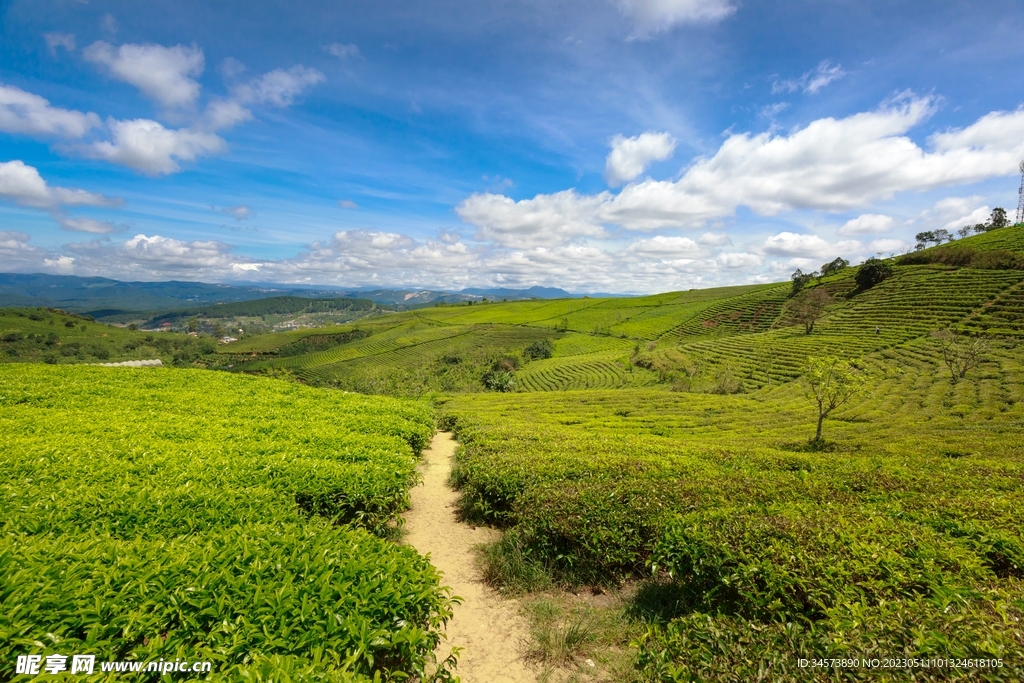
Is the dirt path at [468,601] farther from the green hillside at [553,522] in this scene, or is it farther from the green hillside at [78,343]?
the green hillside at [78,343]

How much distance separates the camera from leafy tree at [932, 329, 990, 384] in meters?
34.5

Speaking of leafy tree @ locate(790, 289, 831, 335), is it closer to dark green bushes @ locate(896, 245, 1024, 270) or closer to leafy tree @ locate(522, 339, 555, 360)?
dark green bushes @ locate(896, 245, 1024, 270)

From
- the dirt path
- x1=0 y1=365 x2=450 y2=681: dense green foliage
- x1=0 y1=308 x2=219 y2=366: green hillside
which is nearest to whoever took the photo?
x1=0 y1=365 x2=450 y2=681: dense green foliage

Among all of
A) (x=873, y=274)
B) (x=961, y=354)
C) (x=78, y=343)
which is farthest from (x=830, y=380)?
(x=78, y=343)

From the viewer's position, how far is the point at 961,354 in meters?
38.7

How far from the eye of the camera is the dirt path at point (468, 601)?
493 centimetres

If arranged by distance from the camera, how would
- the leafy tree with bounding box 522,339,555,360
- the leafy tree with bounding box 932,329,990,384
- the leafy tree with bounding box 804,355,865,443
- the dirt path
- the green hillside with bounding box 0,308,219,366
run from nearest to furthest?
1. the dirt path
2. the leafy tree with bounding box 804,355,865,443
3. the leafy tree with bounding box 932,329,990,384
4. the leafy tree with bounding box 522,339,555,360
5. the green hillside with bounding box 0,308,219,366

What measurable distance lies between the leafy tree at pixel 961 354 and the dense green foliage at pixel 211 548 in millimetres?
46258

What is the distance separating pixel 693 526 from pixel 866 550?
1934mm

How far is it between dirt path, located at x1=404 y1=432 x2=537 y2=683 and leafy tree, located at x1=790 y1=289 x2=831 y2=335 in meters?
72.7

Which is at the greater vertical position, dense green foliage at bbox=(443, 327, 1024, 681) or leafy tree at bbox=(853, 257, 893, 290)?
leafy tree at bbox=(853, 257, 893, 290)

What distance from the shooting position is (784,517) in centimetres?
592

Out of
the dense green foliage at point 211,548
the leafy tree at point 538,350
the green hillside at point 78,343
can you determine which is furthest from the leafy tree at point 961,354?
the green hillside at point 78,343

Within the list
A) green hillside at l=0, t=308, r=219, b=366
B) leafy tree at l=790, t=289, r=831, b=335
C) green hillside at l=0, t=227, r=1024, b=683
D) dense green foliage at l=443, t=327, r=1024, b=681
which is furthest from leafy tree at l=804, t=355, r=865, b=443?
green hillside at l=0, t=308, r=219, b=366
